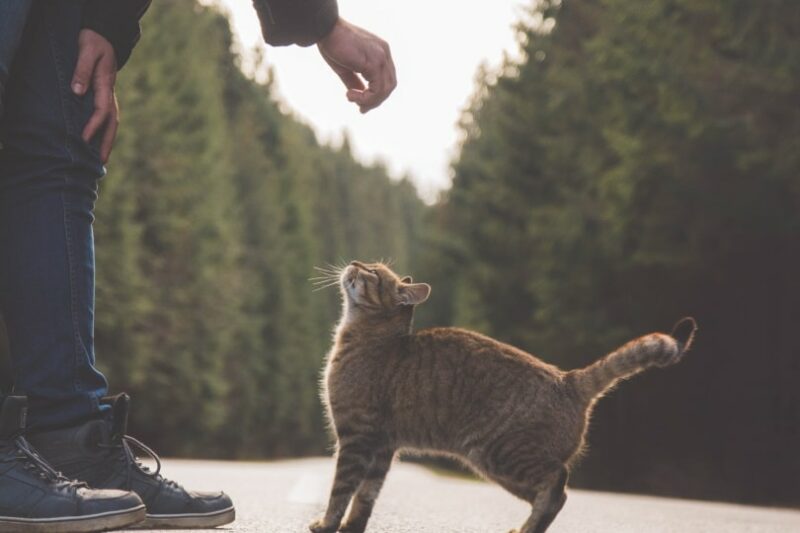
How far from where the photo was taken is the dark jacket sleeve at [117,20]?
368 cm

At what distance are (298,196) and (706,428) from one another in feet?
145

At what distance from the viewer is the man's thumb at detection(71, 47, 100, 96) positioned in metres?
3.58

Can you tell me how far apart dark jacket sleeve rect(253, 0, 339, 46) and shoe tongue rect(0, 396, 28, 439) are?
1.31 meters

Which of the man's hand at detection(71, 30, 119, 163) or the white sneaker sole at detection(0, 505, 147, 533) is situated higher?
the man's hand at detection(71, 30, 119, 163)

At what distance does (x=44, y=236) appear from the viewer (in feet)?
11.5

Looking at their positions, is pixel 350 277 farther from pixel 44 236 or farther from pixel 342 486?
pixel 44 236

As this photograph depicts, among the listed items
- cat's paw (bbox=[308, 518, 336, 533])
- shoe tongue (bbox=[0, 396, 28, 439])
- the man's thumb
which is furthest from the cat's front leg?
the man's thumb

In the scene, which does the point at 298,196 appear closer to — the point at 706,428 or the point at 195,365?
the point at 195,365

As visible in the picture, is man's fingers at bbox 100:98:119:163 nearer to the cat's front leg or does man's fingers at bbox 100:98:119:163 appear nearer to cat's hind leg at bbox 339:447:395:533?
the cat's front leg

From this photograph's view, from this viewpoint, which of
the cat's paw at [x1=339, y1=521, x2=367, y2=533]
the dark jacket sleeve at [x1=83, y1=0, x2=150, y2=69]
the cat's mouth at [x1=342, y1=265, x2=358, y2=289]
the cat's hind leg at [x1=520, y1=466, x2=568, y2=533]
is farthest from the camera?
the cat's mouth at [x1=342, y1=265, x2=358, y2=289]

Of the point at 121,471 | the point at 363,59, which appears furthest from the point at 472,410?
the point at 363,59

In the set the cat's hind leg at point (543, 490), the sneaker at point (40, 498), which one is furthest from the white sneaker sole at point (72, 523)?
the cat's hind leg at point (543, 490)

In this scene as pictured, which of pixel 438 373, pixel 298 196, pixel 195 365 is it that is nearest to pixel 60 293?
pixel 438 373

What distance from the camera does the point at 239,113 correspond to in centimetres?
5594
